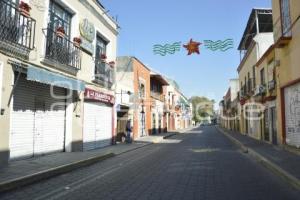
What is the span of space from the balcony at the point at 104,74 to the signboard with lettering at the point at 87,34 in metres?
1.20

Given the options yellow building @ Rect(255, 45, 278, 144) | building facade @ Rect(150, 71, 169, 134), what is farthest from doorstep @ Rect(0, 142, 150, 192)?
building facade @ Rect(150, 71, 169, 134)

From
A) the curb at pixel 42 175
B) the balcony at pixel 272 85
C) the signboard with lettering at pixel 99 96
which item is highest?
the balcony at pixel 272 85

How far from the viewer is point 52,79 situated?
494 inches

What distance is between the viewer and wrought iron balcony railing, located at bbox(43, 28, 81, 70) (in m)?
13.4

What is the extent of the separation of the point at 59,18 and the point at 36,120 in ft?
14.2

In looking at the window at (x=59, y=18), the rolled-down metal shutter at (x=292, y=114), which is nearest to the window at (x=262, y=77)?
the rolled-down metal shutter at (x=292, y=114)

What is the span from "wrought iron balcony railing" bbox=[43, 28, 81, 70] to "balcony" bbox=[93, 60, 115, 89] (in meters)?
2.50

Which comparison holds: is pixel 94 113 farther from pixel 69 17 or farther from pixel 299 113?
pixel 299 113

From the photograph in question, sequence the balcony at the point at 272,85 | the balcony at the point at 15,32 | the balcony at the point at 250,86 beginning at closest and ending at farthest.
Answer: the balcony at the point at 15,32 < the balcony at the point at 272,85 < the balcony at the point at 250,86

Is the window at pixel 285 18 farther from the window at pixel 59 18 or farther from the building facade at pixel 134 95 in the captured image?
the building facade at pixel 134 95

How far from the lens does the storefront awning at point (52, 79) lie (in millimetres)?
11341

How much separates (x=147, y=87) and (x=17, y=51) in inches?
992

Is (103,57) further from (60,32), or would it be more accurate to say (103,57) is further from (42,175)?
(42,175)

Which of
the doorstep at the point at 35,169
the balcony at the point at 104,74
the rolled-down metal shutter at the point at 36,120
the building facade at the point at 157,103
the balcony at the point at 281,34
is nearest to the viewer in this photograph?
the doorstep at the point at 35,169
